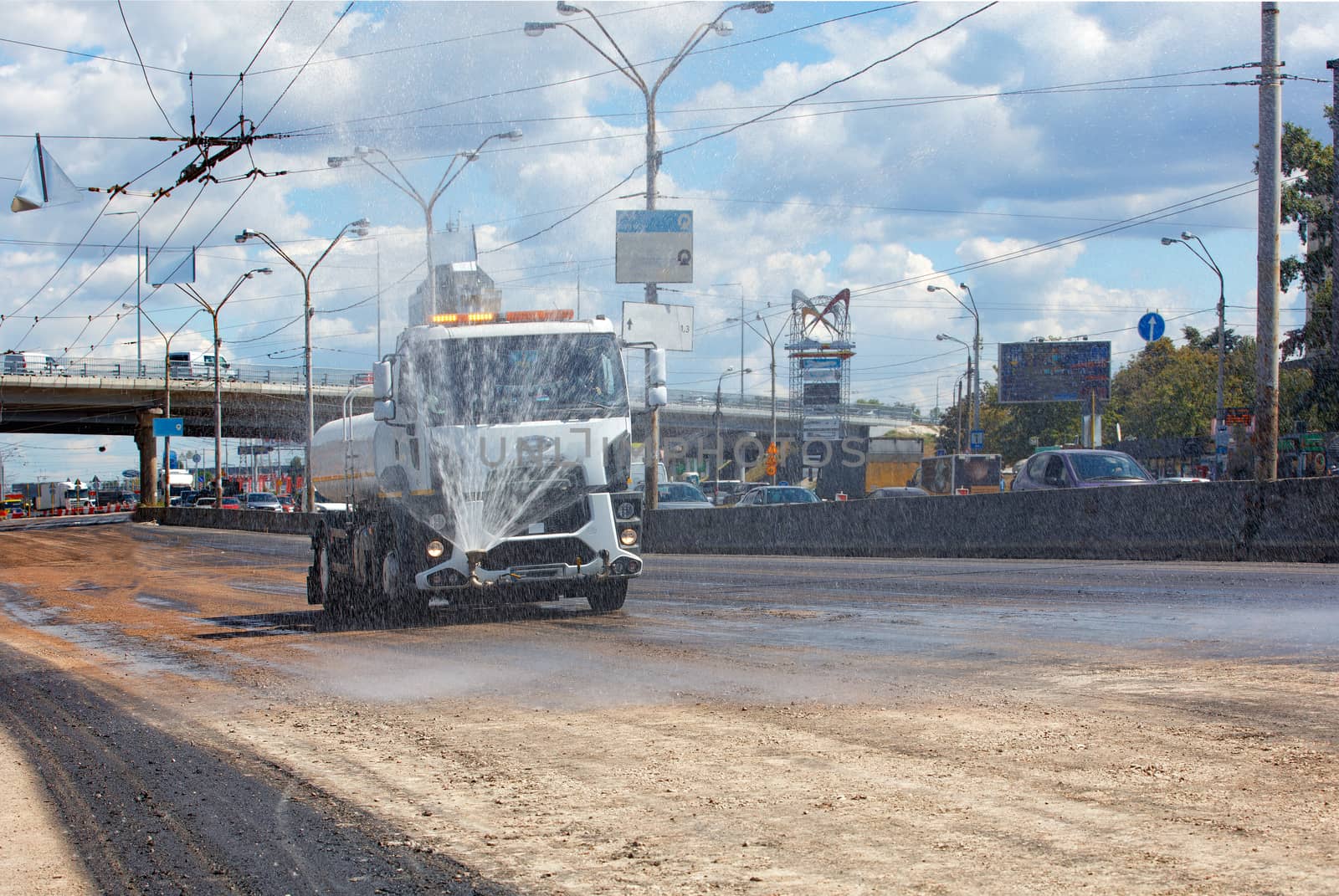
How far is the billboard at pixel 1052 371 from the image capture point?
72.4 m

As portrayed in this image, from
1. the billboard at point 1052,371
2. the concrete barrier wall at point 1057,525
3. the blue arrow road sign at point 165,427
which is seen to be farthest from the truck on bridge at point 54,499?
the concrete barrier wall at point 1057,525

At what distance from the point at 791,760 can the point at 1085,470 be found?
1961 cm

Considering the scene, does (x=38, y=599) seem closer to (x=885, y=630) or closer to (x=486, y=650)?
(x=486, y=650)

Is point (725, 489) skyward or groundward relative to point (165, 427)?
groundward

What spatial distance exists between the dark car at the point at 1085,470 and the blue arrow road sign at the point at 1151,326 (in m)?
24.8

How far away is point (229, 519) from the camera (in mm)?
60688

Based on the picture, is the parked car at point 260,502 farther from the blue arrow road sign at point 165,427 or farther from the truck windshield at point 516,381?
the truck windshield at point 516,381

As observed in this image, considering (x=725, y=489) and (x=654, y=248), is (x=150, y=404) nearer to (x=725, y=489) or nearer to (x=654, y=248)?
(x=725, y=489)

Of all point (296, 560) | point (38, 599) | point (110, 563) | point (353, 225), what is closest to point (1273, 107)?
point (38, 599)

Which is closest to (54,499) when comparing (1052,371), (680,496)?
(1052,371)

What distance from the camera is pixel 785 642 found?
1014 cm

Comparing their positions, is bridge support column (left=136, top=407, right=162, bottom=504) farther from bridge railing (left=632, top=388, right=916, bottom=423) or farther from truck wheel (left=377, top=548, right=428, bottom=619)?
truck wheel (left=377, top=548, right=428, bottom=619)

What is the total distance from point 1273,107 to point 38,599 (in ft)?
66.7

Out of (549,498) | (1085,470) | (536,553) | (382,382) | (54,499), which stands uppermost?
(382,382)
